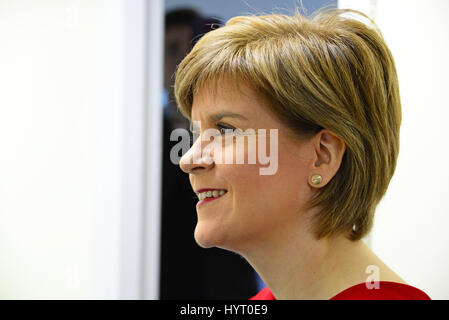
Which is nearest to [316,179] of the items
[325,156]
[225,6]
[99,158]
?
[325,156]

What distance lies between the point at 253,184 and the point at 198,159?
6.1 inches

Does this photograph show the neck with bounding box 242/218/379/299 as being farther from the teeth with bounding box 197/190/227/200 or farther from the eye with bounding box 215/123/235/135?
the eye with bounding box 215/123/235/135

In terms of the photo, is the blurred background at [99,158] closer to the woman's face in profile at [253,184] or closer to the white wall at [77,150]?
the white wall at [77,150]

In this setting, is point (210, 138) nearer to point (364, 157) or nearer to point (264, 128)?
point (264, 128)

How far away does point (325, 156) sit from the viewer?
41.2 inches

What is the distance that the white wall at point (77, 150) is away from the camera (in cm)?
199

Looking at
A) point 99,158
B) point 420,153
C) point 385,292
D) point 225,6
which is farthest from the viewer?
point 99,158

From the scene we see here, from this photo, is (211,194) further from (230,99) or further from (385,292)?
(385,292)

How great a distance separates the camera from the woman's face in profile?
3.36 ft

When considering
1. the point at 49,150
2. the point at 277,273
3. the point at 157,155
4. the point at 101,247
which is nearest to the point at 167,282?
the point at 101,247

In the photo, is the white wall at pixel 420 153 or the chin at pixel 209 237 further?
the white wall at pixel 420 153

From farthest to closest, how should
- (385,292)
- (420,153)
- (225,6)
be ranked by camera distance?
(225,6)
(420,153)
(385,292)

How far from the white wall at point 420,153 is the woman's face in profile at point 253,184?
530 mm

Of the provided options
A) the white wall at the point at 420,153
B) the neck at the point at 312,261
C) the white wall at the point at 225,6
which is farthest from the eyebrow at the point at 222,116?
the white wall at the point at 225,6
